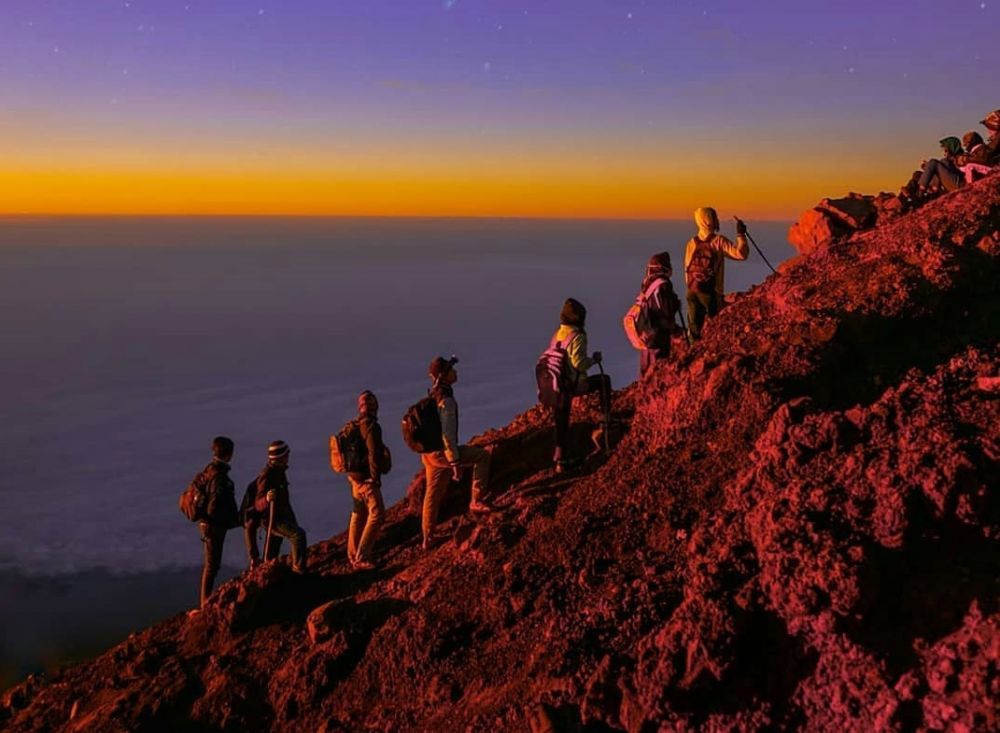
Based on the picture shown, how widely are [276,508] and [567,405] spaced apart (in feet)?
12.0

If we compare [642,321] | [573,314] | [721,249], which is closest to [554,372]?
[573,314]

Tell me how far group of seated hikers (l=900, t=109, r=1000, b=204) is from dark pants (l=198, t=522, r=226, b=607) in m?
11.0

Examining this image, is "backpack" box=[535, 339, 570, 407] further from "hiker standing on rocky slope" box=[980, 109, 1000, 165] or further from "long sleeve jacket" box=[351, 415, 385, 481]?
"hiker standing on rocky slope" box=[980, 109, 1000, 165]

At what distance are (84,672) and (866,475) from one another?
9.11 m

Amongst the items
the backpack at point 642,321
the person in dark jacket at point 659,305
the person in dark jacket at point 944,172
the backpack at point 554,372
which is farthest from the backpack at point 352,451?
the person in dark jacket at point 944,172

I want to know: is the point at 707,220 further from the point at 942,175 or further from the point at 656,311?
the point at 942,175

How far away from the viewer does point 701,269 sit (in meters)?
9.48

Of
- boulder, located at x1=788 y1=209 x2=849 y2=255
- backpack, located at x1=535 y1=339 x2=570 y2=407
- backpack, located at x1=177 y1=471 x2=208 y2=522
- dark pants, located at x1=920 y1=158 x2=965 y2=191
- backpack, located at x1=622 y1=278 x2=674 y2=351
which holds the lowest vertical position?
backpack, located at x1=177 y1=471 x2=208 y2=522

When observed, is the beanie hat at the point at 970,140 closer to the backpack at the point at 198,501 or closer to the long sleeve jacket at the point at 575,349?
the long sleeve jacket at the point at 575,349

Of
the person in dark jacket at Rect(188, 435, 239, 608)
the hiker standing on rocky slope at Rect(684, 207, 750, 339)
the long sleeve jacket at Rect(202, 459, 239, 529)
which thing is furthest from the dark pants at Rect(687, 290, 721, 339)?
the long sleeve jacket at Rect(202, 459, 239, 529)

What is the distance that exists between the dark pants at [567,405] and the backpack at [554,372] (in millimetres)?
92

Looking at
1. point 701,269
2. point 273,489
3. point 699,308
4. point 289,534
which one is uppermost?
point 701,269

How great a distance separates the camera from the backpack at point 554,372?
8.23 metres

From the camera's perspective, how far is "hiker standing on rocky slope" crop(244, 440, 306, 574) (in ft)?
28.5
